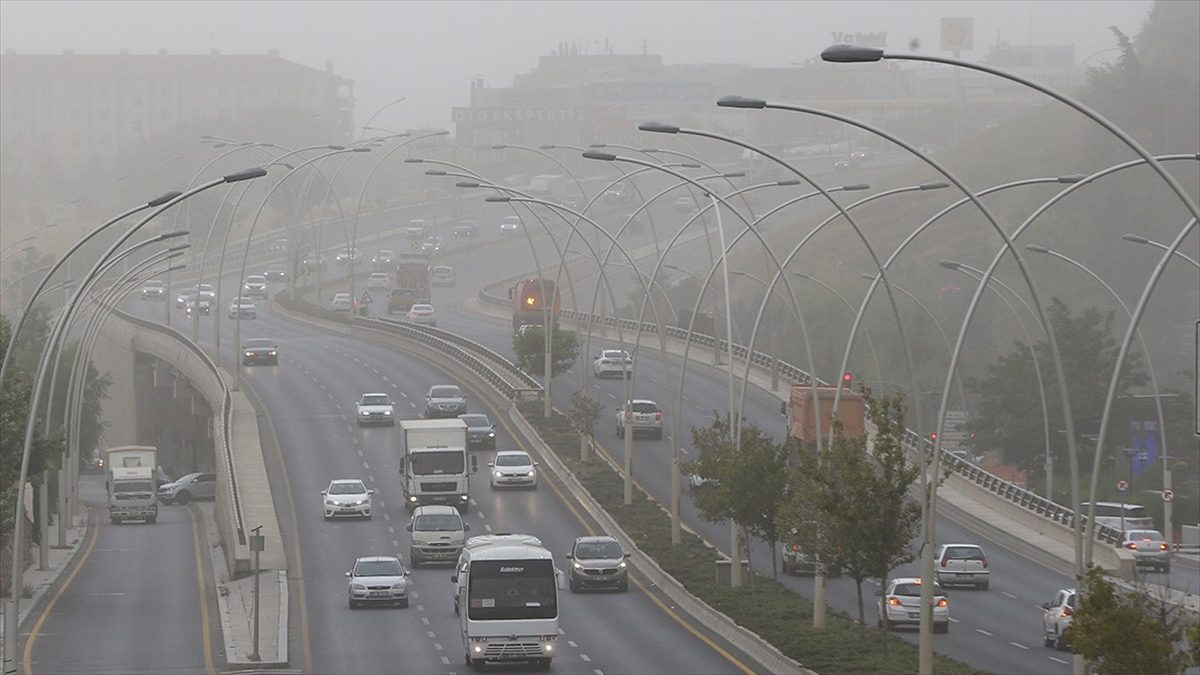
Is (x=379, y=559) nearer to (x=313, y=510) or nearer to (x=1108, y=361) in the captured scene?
(x=313, y=510)

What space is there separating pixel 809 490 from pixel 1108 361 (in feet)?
167

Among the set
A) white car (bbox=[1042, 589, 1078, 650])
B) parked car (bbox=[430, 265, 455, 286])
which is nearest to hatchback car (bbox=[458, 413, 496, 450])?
white car (bbox=[1042, 589, 1078, 650])

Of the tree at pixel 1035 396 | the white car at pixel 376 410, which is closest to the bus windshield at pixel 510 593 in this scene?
the white car at pixel 376 410

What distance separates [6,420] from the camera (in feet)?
143

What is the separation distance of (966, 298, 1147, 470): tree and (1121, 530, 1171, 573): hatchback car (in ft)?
83.0

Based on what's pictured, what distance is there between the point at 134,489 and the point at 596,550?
33.8 m

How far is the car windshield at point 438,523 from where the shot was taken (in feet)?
183

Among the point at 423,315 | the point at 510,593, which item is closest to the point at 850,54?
the point at 510,593

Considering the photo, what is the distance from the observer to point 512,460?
231 feet

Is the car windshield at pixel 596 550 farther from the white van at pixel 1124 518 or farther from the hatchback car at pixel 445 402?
the hatchback car at pixel 445 402

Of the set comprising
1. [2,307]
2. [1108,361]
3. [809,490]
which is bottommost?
[2,307]

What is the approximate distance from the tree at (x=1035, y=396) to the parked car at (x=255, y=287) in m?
76.7

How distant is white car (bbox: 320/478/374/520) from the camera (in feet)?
209

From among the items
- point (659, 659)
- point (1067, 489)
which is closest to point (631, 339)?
point (1067, 489)
